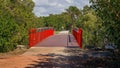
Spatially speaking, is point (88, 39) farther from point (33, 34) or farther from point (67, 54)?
point (67, 54)

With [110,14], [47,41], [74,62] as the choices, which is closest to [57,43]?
[47,41]

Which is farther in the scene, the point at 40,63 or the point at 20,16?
the point at 20,16

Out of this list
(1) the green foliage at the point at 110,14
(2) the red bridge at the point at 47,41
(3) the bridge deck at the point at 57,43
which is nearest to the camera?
(1) the green foliage at the point at 110,14

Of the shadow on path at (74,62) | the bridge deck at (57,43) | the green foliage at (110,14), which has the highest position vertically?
the green foliage at (110,14)

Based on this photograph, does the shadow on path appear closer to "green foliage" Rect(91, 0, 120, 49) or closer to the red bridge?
"green foliage" Rect(91, 0, 120, 49)

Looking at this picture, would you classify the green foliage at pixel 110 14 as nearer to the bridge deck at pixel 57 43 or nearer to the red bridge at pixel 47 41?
the red bridge at pixel 47 41

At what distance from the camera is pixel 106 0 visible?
13430mm

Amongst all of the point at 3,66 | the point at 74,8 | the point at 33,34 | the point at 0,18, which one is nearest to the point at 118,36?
the point at 3,66

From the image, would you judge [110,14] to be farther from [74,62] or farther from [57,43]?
[57,43]

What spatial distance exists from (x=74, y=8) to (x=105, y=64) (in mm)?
109181

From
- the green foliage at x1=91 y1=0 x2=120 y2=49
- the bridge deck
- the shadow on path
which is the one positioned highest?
the green foliage at x1=91 y1=0 x2=120 y2=49

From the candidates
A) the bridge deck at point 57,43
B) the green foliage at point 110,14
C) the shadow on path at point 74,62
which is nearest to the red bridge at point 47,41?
the bridge deck at point 57,43

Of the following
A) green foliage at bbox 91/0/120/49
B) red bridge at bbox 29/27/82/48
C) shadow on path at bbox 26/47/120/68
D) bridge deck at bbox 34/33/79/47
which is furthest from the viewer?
bridge deck at bbox 34/33/79/47

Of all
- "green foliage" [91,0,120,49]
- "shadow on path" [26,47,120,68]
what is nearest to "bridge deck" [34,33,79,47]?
"shadow on path" [26,47,120,68]
